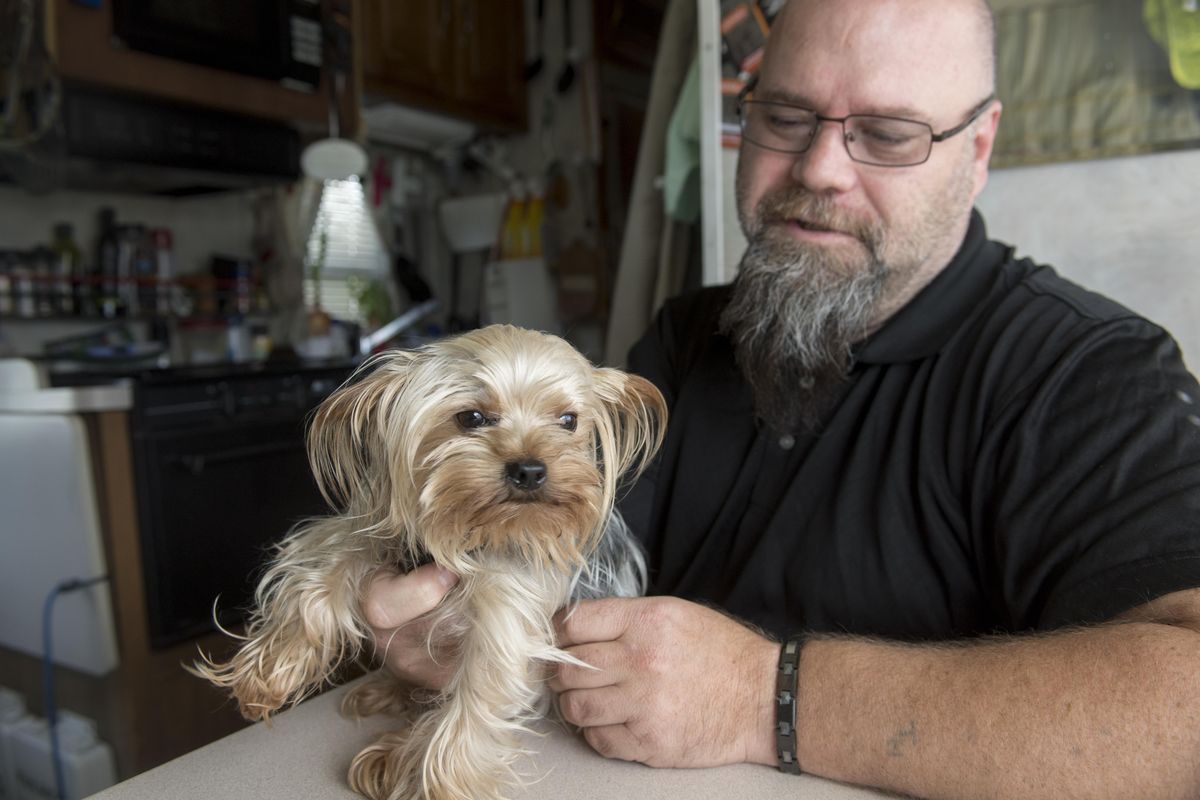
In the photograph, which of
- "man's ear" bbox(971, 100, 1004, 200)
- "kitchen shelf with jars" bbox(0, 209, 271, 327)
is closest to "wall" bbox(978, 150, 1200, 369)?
"man's ear" bbox(971, 100, 1004, 200)

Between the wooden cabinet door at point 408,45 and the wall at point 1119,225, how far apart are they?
3.18 m

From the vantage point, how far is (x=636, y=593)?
1.09 metres

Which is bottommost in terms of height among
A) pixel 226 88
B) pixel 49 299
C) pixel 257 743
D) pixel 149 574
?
pixel 149 574

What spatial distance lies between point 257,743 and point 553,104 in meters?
4.56

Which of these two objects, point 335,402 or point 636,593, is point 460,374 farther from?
point 636,593

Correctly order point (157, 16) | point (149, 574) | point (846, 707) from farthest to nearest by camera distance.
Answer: point (157, 16)
point (149, 574)
point (846, 707)

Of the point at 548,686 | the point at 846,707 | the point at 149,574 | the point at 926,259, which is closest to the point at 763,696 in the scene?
the point at 846,707

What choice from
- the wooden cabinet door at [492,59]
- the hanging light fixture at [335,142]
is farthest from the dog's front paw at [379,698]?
the wooden cabinet door at [492,59]

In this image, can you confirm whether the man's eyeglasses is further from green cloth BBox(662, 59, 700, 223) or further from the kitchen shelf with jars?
the kitchen shelf with jars

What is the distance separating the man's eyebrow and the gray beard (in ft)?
0.68

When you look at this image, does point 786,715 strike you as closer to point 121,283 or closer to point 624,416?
point 624,416

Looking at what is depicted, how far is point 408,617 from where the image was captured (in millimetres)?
893

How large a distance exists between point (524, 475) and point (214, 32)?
3168mm

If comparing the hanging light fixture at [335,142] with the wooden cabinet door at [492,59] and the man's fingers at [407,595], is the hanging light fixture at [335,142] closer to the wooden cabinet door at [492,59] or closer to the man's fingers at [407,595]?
the wooden cabinet door at [492,59]
